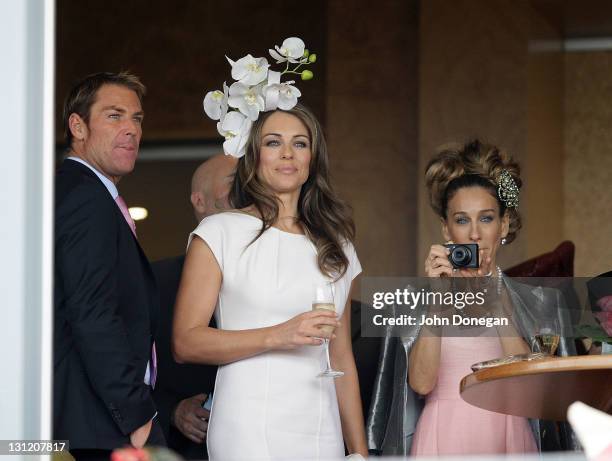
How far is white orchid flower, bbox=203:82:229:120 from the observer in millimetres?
4016

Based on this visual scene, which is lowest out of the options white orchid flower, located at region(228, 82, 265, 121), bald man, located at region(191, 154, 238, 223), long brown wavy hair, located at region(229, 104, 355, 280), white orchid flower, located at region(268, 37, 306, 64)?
long brown wavy hair, located at region(229, 104, 355, 280)

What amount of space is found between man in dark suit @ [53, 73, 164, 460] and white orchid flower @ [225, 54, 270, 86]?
0.68 meters

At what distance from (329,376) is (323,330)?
0.70ft

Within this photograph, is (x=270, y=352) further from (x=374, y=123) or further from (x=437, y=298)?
(x=374, y=123)

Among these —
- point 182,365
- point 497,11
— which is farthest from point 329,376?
point 497,11

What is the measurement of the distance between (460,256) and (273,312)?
27.7 inches

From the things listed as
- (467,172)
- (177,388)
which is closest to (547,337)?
(467,172)

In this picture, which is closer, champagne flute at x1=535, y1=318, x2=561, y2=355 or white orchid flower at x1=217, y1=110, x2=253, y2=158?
champagne flute at x1=535, y1=318, x2=561, y2=355

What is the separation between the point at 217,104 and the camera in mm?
4047

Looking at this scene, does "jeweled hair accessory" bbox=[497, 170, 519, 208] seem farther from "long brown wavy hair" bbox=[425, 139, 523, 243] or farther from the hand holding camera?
the hand holding camera

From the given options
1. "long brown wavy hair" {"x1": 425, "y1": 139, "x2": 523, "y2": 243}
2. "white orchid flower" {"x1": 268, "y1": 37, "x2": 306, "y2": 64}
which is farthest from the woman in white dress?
"long brown wavy hair" {"x1": 425, "y1": 139, "x2": 523, "y2": 243}

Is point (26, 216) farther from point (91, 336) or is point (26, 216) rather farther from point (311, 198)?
point (311, 198)

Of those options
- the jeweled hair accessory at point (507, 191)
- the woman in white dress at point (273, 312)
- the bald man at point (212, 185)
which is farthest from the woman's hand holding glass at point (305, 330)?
the bald man at point (212, 185)

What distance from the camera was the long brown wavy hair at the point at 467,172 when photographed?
4.41 meters
